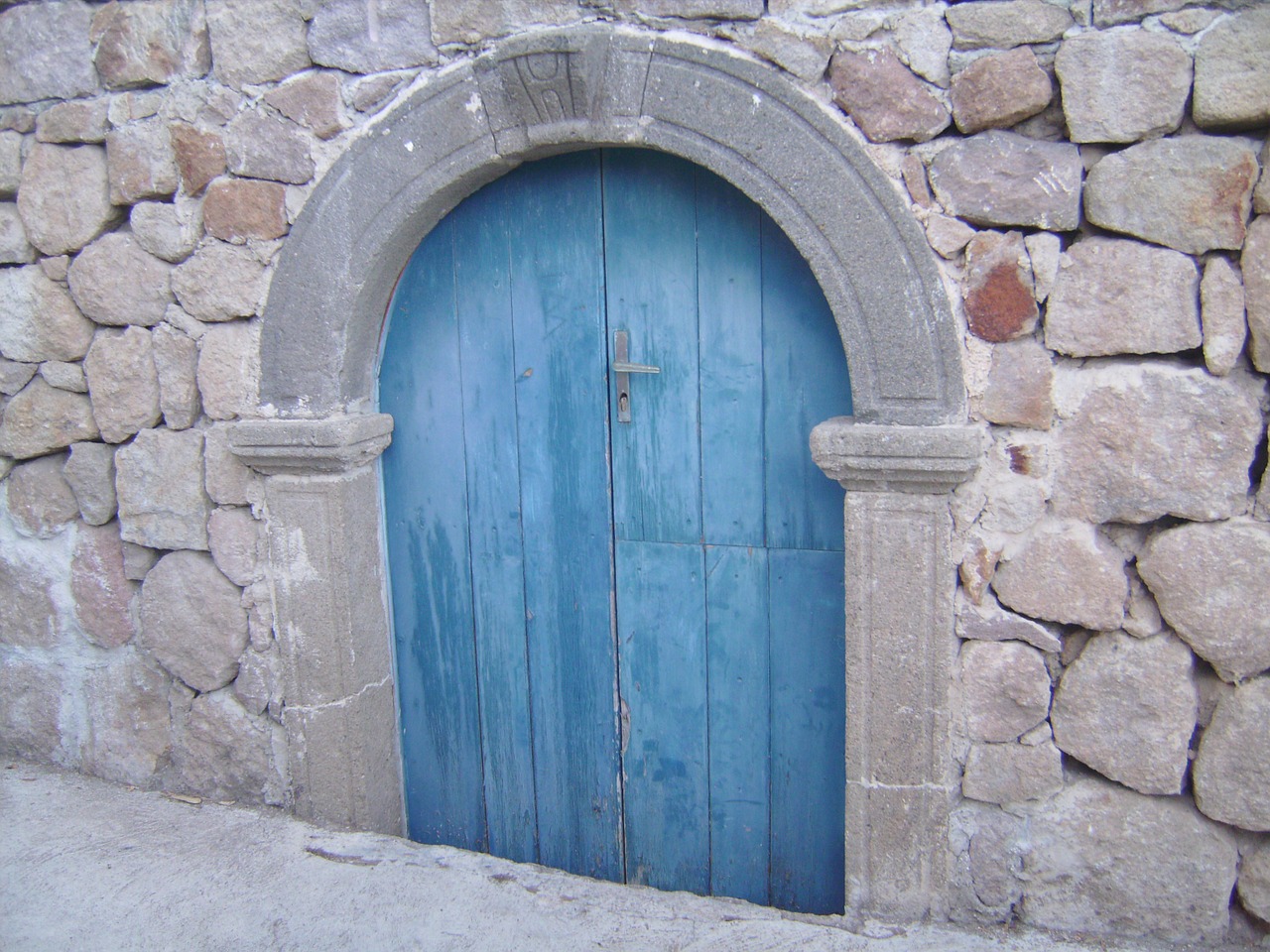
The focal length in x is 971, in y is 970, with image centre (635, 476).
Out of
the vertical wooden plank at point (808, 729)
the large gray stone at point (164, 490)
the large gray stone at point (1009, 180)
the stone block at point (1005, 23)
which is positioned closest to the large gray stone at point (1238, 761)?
the vertical wooden plank at point (808, 729)

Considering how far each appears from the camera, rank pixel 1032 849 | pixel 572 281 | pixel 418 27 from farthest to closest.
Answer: pixel 572 281, pixel 418 27, pixel 1032 849

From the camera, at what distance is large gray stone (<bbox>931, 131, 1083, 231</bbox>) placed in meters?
1.88

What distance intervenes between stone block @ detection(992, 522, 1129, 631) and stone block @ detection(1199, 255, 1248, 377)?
404 millimetres

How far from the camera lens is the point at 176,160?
A: 2.46 m

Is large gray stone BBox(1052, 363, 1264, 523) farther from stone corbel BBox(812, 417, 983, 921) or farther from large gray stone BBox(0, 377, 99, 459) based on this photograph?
large gray stone BBox(0, 377, 99, 459)

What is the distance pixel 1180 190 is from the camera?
5.98 ft

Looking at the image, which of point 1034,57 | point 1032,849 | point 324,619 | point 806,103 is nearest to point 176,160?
point 324,619

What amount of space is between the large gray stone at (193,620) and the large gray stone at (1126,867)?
6.71ft

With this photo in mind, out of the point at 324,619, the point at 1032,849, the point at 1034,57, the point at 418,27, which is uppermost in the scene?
the point at 418,27

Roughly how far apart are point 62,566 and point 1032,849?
8.65ft

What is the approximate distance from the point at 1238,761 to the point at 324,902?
2.02 meters

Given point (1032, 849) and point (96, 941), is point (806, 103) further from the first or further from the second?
point (96, 941)

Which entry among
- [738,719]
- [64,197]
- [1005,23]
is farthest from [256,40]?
[738,719]

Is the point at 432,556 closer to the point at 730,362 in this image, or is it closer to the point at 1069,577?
the point at 730,362
